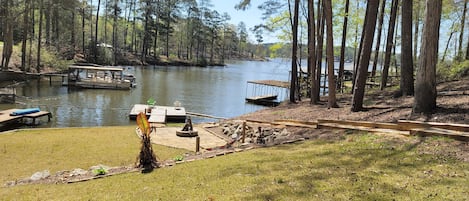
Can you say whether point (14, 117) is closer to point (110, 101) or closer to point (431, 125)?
point (110, 101)

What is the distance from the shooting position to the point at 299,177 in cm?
523

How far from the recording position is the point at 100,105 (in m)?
22.8

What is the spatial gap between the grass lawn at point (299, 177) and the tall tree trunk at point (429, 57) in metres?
1.80

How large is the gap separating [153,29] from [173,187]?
6660 centimetres

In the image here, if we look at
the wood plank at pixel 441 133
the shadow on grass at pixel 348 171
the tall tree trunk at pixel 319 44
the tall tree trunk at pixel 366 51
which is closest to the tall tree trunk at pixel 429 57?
the wood plank at pixel 441 133

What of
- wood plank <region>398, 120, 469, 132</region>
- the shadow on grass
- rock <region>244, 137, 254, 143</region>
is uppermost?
wood plank <region>398, 120, 469, 132</region>

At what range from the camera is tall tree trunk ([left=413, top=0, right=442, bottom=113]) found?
7770 mm

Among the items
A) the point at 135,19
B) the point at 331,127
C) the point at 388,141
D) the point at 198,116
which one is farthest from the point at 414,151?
the point at 135,19

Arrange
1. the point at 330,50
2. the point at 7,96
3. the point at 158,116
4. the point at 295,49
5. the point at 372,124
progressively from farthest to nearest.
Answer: the point at 7,96 → the point at 295,49 → the point at 158,116 → the point at 330,50 → the point at 372,124

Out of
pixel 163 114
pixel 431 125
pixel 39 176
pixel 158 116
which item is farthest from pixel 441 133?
pixel 163 114

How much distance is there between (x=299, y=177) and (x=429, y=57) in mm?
4823

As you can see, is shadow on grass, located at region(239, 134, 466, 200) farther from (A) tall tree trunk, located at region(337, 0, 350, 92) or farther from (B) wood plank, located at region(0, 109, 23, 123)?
(A) tall tree trunk, located at region(337, 0, 350, 92)

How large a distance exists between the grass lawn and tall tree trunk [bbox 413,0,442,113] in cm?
180

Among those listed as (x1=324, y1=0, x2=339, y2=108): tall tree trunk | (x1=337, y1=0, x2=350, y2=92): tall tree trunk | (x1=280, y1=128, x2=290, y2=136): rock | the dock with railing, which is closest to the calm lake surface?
the dock with railing
